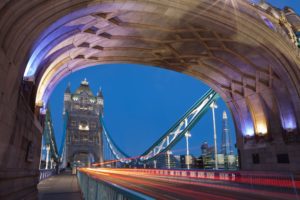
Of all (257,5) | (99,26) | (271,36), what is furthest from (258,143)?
(99,26)

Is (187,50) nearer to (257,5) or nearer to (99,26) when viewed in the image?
(257,5)

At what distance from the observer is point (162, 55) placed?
66.8 ft

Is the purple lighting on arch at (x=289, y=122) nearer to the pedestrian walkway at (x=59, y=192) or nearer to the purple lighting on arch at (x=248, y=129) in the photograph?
the purple lighting on arch at (x=248, y=129)

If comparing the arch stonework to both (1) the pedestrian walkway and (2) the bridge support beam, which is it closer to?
(2) the bridge support beam

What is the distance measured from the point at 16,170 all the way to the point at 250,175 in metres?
15.0

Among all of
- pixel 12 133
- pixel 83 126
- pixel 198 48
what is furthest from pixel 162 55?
pixel 83 126

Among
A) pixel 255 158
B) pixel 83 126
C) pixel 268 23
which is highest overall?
pixel 83 126

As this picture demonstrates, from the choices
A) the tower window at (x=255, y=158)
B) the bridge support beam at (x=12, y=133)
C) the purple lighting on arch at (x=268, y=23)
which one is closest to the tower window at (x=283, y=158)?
the tower window at (x=255, y=158)

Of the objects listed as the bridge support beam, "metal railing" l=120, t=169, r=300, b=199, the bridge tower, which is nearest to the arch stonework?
the bridge support beam

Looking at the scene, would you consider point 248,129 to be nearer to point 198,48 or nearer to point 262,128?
point 262,128

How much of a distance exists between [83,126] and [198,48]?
90315mm

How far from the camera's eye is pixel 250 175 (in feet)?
56.4

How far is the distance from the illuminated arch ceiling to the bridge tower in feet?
260

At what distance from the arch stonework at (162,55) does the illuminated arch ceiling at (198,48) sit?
0.22 ft
